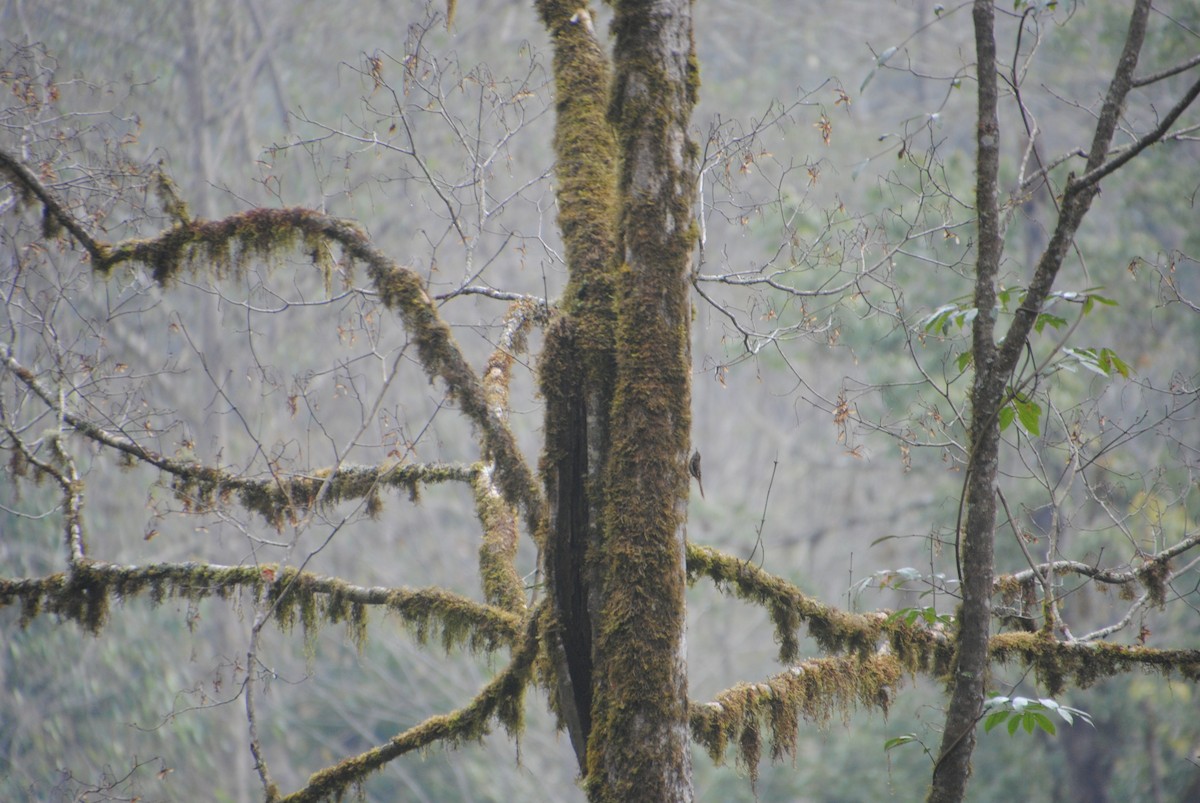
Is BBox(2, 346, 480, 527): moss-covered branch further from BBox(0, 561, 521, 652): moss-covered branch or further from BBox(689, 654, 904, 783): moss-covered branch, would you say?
BBox(689, 654, 904, 783): moss-covered branch

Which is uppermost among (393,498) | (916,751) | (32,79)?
(32,79)

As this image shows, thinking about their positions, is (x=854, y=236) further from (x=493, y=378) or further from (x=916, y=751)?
(x=916, y=751)

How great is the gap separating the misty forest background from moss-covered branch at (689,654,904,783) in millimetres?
3576

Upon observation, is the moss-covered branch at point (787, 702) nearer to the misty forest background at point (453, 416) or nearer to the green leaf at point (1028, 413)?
the green leaf at point (1028, 413)

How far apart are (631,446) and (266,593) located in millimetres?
1549

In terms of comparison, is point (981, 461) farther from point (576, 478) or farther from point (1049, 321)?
point (576, 478)

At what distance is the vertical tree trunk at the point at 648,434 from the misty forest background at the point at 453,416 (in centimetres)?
390

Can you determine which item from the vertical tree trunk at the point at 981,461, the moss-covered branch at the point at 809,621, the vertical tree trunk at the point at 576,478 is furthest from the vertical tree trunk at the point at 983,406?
the vertical tree trunk at the point at 576,478

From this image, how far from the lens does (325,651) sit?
11969mm

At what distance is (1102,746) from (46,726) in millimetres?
9581

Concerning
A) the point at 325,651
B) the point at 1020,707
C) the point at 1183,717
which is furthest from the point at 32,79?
the point at 1183,717

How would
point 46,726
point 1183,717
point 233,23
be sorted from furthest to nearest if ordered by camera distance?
point 233,23, point 1183,717, point 46,726

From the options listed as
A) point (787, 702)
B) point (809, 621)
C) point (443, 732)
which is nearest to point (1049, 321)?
point (809, 621)

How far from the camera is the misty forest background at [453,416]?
8.50 metres
